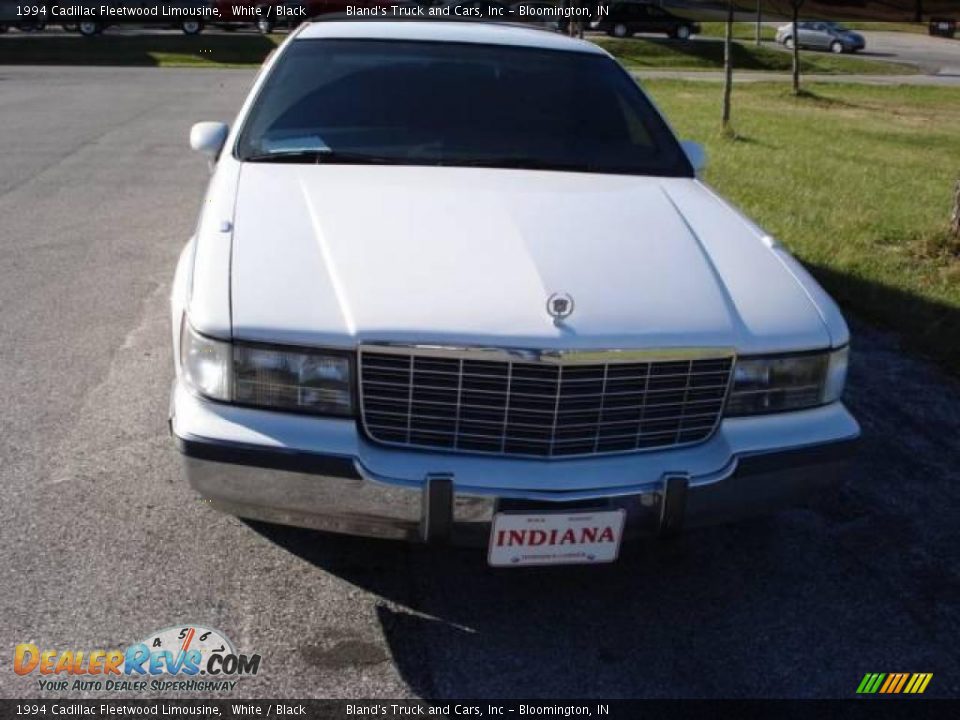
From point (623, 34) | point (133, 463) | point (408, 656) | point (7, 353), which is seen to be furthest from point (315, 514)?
point (623, 34)

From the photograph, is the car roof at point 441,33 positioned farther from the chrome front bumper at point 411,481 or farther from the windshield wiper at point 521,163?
the chrome front bumper at point 411,481

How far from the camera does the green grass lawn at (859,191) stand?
259 inches

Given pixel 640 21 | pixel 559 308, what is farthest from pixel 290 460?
pixel 640 21

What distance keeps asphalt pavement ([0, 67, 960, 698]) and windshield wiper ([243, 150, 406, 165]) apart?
1.20 metres

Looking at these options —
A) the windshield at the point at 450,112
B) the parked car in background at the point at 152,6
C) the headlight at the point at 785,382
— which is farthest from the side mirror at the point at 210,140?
the parked car in background at the point at 152,6

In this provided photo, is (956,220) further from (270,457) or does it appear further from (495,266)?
(270,457)

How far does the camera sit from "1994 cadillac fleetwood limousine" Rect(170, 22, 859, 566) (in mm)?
2836

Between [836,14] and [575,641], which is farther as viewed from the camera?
[836,14]

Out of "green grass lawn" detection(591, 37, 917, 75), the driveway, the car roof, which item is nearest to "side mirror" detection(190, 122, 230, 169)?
the car roof

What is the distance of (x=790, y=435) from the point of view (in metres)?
3.10

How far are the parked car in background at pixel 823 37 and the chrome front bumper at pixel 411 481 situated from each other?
38.5 m

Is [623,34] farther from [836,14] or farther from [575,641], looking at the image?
[575,641]

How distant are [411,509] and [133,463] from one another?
5.29 ft

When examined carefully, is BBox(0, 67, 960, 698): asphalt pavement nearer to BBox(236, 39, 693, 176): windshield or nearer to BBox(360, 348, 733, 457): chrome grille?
BBox(360, 348, 733, 457): chrome grille
